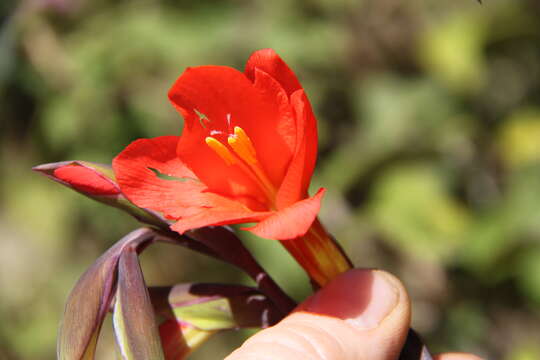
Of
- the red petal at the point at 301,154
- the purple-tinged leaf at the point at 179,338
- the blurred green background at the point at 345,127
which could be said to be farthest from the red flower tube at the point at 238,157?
the blurred green background at the point at 345,127

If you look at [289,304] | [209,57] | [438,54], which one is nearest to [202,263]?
[209,57]

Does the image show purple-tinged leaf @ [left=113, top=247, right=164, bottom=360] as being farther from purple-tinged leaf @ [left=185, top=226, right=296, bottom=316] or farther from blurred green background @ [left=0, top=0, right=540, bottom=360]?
blurred green background @ [left=0, top=0, right=540, bottom=360]

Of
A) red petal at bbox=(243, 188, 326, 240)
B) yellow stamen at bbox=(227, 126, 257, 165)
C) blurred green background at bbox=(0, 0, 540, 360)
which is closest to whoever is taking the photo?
red petal at bbox=(243, 188, 326, 240)

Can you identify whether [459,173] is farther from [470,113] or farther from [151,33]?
[151,33]

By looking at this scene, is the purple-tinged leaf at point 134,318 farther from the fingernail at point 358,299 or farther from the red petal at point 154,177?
the fingernail at point 358,299

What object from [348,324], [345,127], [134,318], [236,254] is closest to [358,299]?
[348,324]

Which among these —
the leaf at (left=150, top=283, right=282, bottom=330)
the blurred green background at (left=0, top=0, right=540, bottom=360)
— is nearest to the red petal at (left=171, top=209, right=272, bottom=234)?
the leaf at (left=150, top=283, right=282, bottom=330)
